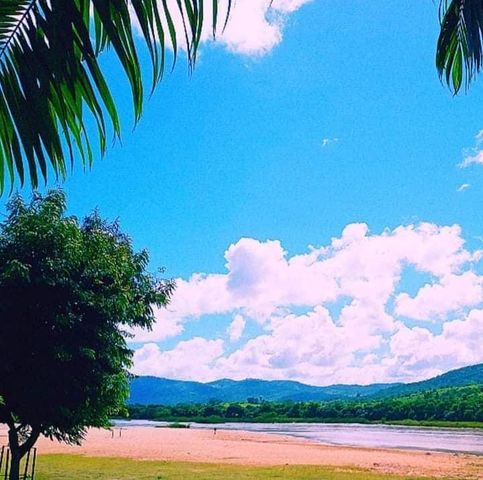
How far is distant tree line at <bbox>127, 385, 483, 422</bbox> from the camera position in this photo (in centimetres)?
13788

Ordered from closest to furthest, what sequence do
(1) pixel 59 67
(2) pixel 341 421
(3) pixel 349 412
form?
(1) pixel 59 67 < (2) pixel 341 421 < (3) pixel 349 412

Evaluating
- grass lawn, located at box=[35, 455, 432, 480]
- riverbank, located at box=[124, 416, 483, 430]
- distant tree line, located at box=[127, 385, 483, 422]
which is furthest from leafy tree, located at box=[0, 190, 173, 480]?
distant tree line, located at box=[127, 385, 483, 422]

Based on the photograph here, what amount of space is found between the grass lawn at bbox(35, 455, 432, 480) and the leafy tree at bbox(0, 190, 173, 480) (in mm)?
12733

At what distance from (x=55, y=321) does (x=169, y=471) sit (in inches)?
817

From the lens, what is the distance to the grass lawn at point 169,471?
2856 centimetres

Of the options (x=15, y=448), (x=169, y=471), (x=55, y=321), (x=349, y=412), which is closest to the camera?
(x=55, y=321)

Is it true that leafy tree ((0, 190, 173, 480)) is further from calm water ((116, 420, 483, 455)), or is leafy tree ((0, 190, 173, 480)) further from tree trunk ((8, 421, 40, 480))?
calm water ((116, 420, 483, 455))

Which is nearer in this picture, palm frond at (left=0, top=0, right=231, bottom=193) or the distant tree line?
palm frond at (left=0, top=0, right=231, bottom=193)

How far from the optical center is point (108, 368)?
48.9 feet

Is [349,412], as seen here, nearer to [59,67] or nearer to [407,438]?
[407,438]

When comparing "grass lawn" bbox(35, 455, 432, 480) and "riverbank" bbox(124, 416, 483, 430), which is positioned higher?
"riverbank" bbox(124, 416, 483, 430)

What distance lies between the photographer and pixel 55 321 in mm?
13867

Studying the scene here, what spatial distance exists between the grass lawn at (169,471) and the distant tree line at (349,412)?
97908 millimetres

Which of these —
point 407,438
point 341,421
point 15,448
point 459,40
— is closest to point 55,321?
point 15,448
